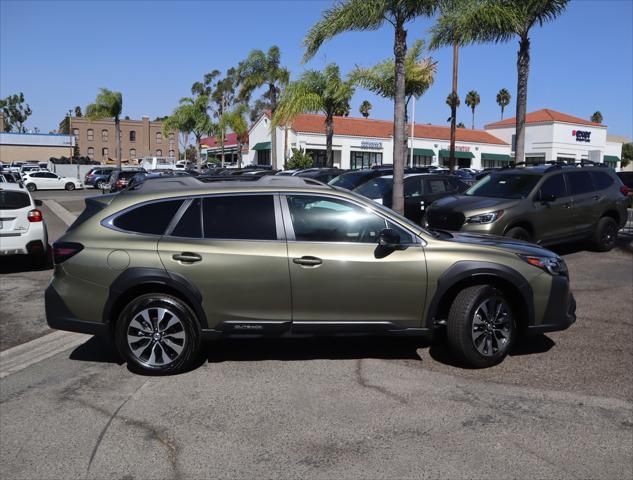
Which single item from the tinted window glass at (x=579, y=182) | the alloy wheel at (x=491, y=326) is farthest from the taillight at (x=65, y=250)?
the tinted window glass at (x=579, y=182)

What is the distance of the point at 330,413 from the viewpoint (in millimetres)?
4328

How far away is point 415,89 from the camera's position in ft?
86.2

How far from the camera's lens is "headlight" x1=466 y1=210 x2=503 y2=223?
380 inches

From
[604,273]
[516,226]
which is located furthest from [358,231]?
[604,273]

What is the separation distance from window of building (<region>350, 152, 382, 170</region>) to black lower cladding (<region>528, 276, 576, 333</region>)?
47.9 meters

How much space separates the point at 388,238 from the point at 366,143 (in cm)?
4915

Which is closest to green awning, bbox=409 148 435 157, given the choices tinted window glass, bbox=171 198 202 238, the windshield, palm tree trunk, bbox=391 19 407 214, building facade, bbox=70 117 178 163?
building facade, bbox=70 117 178 163

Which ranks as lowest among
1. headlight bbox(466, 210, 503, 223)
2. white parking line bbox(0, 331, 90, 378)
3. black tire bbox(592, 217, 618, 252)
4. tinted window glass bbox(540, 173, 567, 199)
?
white parking line bbox(0, 331, 90, 378)

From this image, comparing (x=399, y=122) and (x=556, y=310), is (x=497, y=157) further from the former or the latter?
(x=556, y=310)

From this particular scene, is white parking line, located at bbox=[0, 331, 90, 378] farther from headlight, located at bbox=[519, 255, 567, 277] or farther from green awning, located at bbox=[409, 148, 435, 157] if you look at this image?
green awning, located at bbox=[409, 148, 435, 157]

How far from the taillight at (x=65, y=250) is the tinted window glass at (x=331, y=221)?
1.85 metres

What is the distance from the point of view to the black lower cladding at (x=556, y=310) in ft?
17.2

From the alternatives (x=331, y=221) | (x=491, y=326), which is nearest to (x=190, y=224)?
(x=331, y=221)

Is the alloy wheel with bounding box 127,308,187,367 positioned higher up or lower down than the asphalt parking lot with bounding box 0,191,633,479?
higher up
